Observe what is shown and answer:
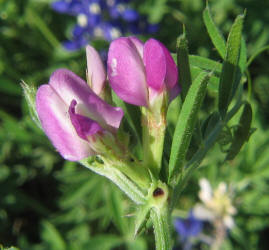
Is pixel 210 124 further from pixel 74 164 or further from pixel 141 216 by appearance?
pixel 74 164

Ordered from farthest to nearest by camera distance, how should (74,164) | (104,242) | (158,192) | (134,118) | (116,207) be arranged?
(74,164) < (104,242) < (116,207) < (134,118) < (158,192)

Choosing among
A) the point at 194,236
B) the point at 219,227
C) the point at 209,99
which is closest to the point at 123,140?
the point at 219,227

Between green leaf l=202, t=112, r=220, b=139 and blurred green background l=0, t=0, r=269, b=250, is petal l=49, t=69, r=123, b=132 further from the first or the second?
blurred green background l=0, t=0, r=269, b=250

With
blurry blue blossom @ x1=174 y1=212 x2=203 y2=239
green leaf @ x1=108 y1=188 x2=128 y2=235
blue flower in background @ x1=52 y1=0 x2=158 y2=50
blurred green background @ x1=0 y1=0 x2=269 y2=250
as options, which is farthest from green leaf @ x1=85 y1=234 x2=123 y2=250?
blue flower in background @ x1=52 y1=0 x2=158 y2=50

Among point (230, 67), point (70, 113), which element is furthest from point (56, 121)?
point (230, 67)

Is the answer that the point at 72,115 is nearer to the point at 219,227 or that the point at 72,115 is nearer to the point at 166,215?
the point at 166,215
